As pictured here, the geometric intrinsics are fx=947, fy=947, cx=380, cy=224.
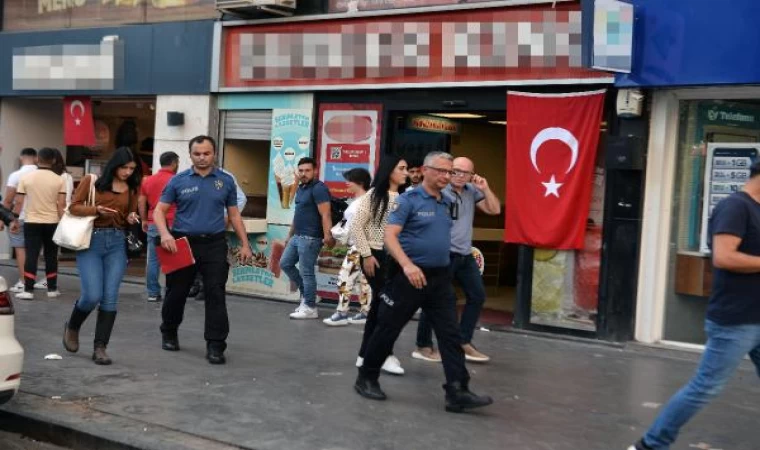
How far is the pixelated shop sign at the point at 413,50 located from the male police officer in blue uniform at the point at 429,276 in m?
3.55

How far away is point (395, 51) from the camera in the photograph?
10.9 m

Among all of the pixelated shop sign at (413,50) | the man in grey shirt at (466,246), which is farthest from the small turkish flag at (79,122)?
the man in grey shirt at (466,246)

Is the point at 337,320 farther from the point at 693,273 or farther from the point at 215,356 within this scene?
the point at 693,273

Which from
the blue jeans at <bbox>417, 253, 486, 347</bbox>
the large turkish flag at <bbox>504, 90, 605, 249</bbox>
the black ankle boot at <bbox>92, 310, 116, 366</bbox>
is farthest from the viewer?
the large turkish flag at <bbox>504, 90, 605, 249</bbox>

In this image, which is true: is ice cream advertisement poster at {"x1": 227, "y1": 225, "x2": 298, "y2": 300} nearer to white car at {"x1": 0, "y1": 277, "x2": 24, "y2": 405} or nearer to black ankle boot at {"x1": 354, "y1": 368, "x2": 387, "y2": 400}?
black ankle boot at {"x1": 354, "y1": 368, "x2": 387, "y2": 400}

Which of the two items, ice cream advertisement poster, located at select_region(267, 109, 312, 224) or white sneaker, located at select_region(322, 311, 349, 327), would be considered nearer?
white sneaker, located at select_region(322, 311, 349, 327)

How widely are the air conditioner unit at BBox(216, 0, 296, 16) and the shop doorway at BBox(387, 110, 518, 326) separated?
2018 mm

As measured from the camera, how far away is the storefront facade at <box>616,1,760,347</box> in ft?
29.3

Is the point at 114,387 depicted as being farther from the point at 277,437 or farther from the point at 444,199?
the point at 444,199

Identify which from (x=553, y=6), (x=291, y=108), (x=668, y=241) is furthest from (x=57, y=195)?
(x=668, y=241)

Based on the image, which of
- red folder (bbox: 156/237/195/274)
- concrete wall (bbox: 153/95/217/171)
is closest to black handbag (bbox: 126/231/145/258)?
red folder (bbox: 156/237/195/274)

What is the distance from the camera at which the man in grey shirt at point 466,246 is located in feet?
25.8

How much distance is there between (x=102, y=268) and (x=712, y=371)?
4.81 metres

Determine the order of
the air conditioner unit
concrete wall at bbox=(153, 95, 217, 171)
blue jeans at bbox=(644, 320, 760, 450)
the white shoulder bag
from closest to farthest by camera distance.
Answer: blue jeans at bbox=(644, 320, 760, 450)
the white shoulder bag
the air conditioner unit
concrete wall at bbox=(153, 95, 217, 171)
